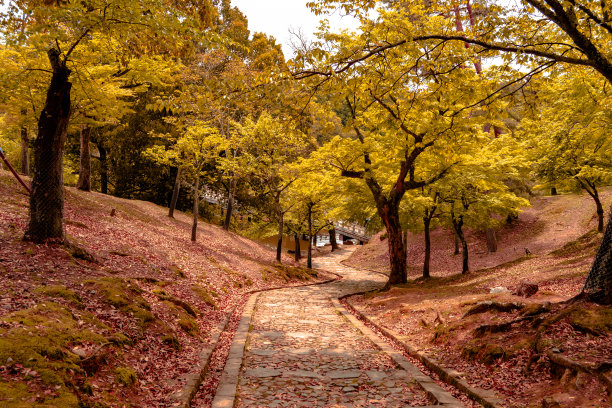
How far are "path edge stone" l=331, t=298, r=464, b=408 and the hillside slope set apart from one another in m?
3.47

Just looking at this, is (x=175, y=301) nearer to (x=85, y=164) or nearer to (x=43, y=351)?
(x=43, y=351)

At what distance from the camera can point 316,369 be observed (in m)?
6.26

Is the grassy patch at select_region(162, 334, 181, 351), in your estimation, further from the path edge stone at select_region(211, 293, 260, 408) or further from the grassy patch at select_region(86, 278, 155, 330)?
the path edge stone at select_region(211, 293, 260, 408)

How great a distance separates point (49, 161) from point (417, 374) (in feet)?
28.4

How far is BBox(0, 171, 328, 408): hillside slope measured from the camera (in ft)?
12.7

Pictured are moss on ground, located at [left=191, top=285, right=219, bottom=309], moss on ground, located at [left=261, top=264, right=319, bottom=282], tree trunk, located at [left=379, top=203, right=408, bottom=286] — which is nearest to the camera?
moss on ground, located at [left=191, top=285, right=219, bottom=309]

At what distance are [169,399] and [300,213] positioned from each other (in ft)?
73.2

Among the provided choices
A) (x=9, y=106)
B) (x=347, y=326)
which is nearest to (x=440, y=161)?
(x=347, y=326)

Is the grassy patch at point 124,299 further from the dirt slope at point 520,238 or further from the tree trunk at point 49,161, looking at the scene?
the dirt slope at point 520,238

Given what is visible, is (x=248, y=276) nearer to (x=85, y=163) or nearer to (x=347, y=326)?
(x=347, y=326)

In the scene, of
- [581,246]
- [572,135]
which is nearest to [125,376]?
[572,135]

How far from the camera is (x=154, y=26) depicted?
6.49m

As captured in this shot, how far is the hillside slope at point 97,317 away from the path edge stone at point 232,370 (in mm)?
584

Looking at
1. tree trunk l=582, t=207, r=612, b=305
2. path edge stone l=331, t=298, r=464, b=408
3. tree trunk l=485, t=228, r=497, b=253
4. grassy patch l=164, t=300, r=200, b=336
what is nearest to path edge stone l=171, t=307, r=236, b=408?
grassy patch l=164, t=300, r=200, b=336
